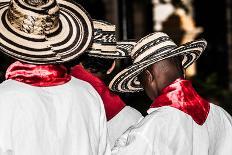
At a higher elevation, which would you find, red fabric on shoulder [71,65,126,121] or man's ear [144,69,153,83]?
man's ear [144,69,153,83]

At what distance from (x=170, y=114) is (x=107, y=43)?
133 centimetres

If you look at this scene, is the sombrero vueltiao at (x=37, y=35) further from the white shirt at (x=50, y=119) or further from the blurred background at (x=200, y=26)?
the blurred background at (x=200, y=26)

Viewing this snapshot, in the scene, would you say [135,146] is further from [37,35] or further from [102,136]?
[37,35]

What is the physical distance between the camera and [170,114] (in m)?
4.12

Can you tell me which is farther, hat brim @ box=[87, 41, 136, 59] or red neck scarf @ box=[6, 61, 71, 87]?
hat brim @ box=[87, 41, 136, 59]

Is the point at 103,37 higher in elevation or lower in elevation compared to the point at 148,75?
higher

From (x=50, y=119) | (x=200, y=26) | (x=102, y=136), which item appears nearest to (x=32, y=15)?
(x=50, y=119)

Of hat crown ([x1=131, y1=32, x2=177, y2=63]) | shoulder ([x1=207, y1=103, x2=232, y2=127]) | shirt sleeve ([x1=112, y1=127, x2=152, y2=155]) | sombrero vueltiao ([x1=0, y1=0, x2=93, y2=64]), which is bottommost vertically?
shirt sleeve ([x1=112, y1=127, x2=152, y2=155])

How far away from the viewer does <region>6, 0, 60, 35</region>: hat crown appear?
13.2ft

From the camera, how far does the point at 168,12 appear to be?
539 inches

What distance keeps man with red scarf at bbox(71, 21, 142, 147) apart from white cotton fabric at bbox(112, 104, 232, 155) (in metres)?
0.87

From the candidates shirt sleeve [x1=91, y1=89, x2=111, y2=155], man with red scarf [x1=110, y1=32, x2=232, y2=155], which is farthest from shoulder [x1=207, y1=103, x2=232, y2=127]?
shirt sleeve [x1=91, y1=89, x2=111, y2=155]

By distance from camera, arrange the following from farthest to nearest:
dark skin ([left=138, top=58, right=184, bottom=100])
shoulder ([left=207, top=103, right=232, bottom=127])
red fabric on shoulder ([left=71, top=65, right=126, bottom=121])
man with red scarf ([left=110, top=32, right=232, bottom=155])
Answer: red fabric on shoulder ([left=71, top=65, right=126, bottom=121]) → shoulder ([left=207, top=103, right=232, bottom=127]) → dark skin ([left=138, top=58, right=184, bottom=100]) → man with red scarf ([left=110, top=32, right=232, bottom=155])

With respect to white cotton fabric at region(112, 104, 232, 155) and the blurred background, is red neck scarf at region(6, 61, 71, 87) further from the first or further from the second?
the blurred background
